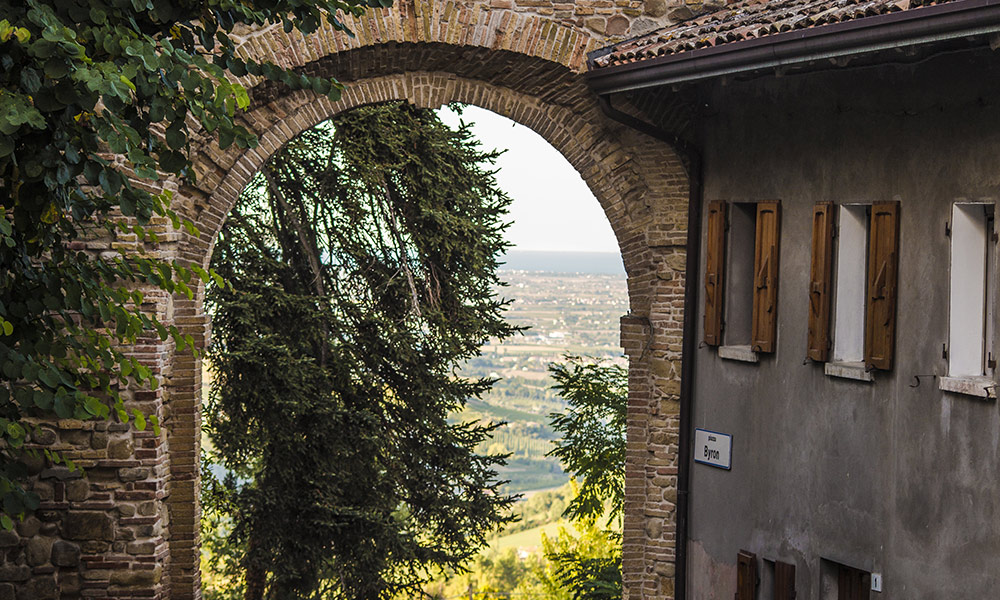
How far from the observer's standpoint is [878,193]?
266 inches

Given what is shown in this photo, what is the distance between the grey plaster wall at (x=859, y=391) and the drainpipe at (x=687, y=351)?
8 centimetres

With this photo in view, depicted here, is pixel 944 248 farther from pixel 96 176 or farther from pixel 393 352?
pixel 393 352

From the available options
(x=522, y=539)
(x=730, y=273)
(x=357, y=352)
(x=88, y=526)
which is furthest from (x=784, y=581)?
(x=522, y=539)

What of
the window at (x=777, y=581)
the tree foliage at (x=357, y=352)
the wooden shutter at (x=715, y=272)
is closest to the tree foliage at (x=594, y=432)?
the tree foliage at (x=357, y=352)

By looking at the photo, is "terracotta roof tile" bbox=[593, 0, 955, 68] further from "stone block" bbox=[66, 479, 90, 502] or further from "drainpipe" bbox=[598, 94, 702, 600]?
"stone block" bbox=[66, 479, 90, 502]

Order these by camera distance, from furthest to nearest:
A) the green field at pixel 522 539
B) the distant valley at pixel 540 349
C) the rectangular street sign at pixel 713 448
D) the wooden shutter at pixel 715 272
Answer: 1. the distant valley at pixel 540 349
2. the green field at pixel 522 539
3. the wooden shutter at pixel 715 272
4. the rectangular street sign at pixel 713 448

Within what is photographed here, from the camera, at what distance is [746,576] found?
762 cm

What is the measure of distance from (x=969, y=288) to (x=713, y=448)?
2517 millimetres

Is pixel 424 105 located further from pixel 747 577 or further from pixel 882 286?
pixel 747 577

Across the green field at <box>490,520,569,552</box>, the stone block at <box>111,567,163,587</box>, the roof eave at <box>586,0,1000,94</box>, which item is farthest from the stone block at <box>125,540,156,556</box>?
the green field at <box>490,520,569,552</box>

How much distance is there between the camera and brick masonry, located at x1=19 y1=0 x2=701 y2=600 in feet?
23.8

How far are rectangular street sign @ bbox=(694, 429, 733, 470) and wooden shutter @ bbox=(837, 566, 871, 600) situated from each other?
1.24 m

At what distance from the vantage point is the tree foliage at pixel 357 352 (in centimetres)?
1281

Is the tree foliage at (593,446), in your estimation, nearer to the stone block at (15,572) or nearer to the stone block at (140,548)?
the stone block at (140,548)
